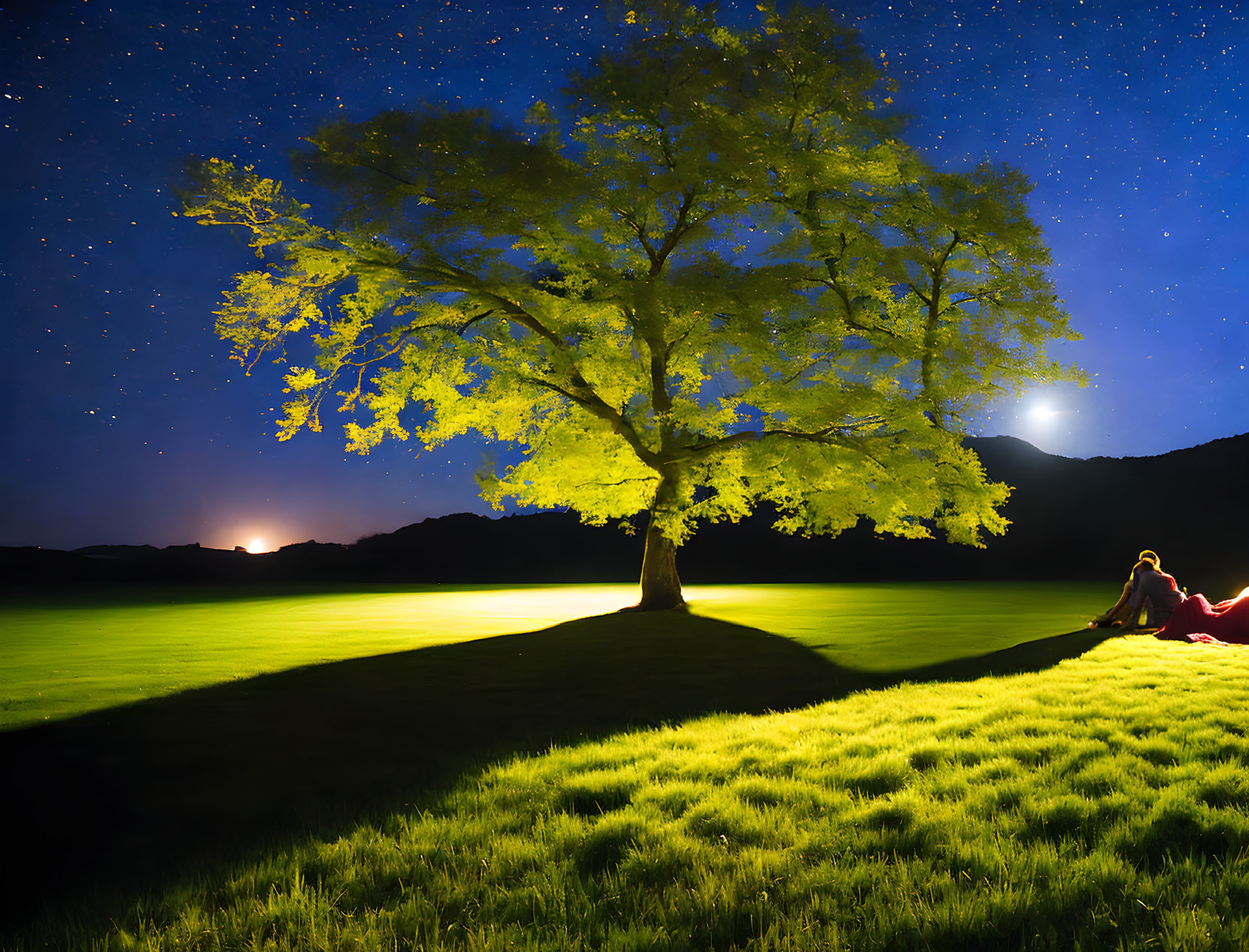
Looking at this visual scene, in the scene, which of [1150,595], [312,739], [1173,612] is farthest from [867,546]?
[312,739]

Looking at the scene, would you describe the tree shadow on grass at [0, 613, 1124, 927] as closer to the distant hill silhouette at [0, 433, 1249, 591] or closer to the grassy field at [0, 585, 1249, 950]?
the grassy field at [0, 585, 1249, 950]

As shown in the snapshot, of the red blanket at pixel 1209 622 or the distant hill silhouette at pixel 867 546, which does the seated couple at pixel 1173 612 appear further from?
the distant hill silhouette at pixel 867 546

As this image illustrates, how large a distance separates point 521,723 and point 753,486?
616 inches

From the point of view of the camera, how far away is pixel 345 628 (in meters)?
20.0

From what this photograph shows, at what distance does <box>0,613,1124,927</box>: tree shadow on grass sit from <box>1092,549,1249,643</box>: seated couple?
2.24 metres

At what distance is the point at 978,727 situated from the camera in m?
6.89

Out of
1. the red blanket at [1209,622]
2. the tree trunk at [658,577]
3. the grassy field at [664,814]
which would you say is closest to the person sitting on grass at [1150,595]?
the red blanket at [1209,622]

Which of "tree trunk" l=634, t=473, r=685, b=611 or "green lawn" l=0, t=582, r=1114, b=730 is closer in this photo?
"green lawn" l=0, t=582, r=1114, b=730

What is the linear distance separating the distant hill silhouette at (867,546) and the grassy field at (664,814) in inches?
2275

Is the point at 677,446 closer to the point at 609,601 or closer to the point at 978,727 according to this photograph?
→ the point at 609,601

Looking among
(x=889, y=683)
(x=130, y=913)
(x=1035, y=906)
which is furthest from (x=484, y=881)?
(x=889, y=683)

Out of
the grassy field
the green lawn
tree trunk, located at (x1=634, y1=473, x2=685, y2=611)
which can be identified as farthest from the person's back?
tree trunk, located at (x1=634, y1=473, x2=685, y2=611)

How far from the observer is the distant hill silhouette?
70.1 meters

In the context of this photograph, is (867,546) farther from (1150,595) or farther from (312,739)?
(312,739)
